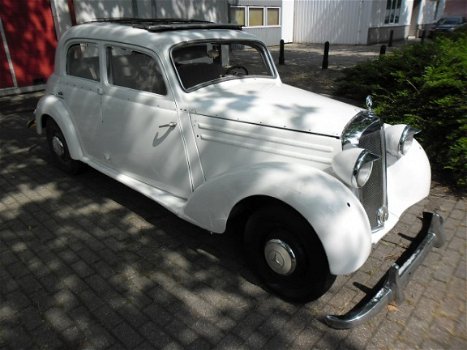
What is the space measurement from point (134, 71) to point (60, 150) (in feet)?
5.85

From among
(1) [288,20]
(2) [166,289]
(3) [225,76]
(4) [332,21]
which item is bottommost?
(2) [166,289]

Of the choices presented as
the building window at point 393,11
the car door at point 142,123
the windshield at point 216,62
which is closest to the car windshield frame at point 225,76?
the windshield at point 216,62

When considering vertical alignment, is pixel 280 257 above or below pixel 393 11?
below

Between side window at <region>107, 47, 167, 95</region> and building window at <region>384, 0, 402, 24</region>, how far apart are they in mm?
21026

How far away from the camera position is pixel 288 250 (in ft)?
8.25

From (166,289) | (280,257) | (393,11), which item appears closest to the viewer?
(280,257)

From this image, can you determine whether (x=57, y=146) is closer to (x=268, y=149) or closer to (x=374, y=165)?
(x=268, y=149)

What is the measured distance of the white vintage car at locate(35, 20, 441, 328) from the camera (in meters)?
2.37

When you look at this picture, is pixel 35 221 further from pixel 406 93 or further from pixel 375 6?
pixel 375 6

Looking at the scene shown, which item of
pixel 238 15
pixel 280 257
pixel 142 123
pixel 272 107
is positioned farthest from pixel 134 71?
pixel 238 15

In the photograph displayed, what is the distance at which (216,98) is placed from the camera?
304cm

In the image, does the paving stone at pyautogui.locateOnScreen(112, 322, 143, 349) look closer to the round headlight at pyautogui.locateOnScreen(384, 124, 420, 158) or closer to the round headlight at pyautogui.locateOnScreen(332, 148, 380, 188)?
the round headlight at pyautogui.locateOnScreen(332, 148, 380, 188)

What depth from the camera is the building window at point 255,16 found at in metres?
17.3

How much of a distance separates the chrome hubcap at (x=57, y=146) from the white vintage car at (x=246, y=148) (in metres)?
0.46
